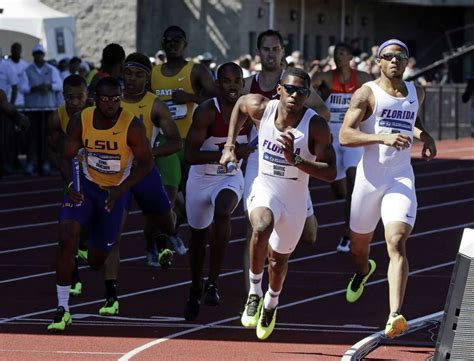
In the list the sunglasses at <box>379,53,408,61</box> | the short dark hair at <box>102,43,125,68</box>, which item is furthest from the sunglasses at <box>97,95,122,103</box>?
the short dark hair at <box>102,43,125,68</box>

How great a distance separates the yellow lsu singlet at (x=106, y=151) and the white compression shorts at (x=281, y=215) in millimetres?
1186

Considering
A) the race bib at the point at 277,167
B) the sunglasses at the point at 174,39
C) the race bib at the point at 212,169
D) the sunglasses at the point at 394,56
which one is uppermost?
the sunglasses at the point at 394,56

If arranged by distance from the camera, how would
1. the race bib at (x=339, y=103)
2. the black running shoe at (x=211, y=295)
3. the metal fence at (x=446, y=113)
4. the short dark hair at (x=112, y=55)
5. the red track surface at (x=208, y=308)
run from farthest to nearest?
the metal fence at (x=446, y=113) → the race bib at (x=339, y=103) → the short dark hair at (x=112, y=55) → the black running shoe at (x=211, y=295) → the red track surface at (x=208, y=308)

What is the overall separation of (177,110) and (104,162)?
11.5 ft

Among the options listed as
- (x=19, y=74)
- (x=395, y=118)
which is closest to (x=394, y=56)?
(x=395, y=118)

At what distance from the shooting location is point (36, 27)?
107 ft

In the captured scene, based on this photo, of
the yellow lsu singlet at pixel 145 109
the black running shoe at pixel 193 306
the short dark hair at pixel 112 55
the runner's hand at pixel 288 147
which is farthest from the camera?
the short dark hair at pixel 112 55

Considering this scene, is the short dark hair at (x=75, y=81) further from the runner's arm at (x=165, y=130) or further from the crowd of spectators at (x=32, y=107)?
the crowd of spectators at (x=32, y=107)

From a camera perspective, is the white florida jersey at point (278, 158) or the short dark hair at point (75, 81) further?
the short dark hair at point (75, 81)

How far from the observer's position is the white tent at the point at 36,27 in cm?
3184

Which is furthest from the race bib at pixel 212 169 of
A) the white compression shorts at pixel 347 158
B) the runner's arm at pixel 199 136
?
the white compression shorts at pixel 347 158

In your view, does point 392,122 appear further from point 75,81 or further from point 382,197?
point 75,81

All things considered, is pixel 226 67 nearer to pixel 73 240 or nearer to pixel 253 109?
pixel 253 109

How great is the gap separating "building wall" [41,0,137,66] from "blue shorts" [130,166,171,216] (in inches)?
1115
